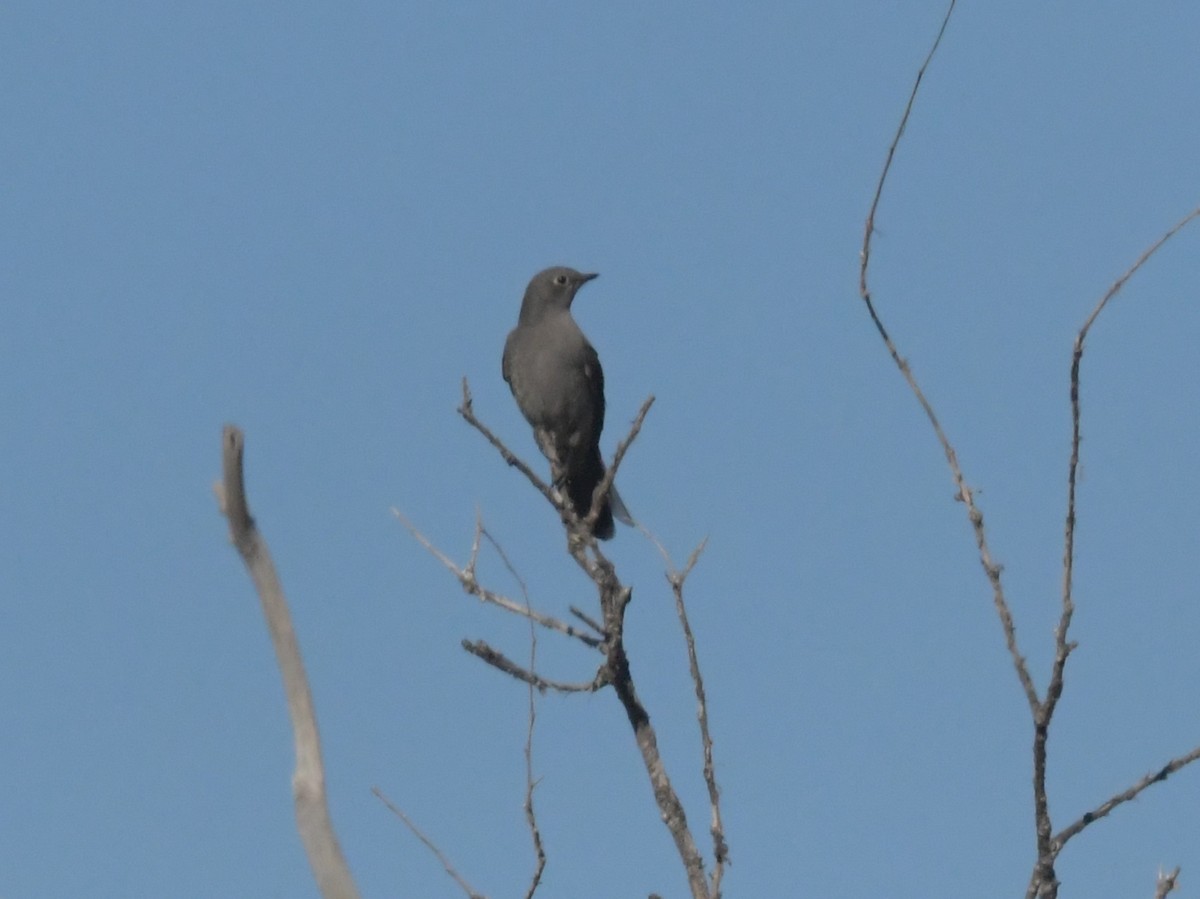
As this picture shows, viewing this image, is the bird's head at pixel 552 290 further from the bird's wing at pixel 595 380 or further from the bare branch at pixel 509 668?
the bare branch at pixel 509 668

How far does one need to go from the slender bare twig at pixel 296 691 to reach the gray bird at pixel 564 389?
27.5ft

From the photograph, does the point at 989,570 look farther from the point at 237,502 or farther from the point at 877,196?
the point at 237,502

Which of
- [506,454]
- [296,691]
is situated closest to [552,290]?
[506,454]

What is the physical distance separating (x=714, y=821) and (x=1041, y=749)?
3.83ft

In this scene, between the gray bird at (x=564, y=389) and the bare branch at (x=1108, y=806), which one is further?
the gray bird at (x=564, y=389)

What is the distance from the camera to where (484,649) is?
6715 mm

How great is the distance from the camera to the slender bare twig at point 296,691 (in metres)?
3.48

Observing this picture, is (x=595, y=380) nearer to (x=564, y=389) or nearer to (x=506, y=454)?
(x=564, y=389)

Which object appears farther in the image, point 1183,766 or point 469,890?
point 469,890

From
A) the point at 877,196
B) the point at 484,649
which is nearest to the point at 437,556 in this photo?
the point at 484,649

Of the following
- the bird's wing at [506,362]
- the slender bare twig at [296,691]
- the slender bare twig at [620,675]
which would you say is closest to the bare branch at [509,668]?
the slender bare twig at [620,675]

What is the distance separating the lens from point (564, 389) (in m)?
12.4

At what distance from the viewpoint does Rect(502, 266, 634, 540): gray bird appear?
1234 cm

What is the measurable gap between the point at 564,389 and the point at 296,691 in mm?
8836
